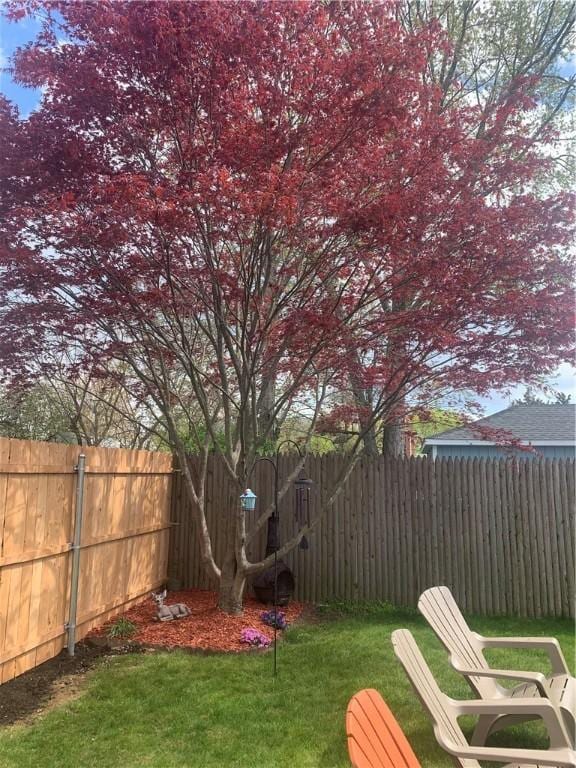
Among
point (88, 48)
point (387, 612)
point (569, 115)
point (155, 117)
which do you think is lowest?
point (387, 612)

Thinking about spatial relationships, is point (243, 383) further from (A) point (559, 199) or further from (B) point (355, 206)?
(A) point (559, 199)

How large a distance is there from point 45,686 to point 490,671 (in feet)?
9.39

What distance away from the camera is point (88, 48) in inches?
174

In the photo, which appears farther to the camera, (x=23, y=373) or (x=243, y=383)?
(x=23, y=373)

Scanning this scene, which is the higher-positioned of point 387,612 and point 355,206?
point 355,206

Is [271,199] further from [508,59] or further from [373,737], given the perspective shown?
[508,59]

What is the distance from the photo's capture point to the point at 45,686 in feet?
13.1

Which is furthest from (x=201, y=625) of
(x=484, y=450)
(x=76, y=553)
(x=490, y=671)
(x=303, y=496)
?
(x=484, y=450)

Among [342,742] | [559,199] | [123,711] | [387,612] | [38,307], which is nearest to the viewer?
[342,742]

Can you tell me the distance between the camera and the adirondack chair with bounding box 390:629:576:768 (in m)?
2.29

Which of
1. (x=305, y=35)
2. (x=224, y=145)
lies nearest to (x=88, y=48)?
(x=224, y=145)

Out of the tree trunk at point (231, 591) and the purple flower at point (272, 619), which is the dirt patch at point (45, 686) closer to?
the tree trunk at point (231, 591)

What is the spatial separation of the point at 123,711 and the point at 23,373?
13.5 feet

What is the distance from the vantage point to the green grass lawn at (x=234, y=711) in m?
3.08
